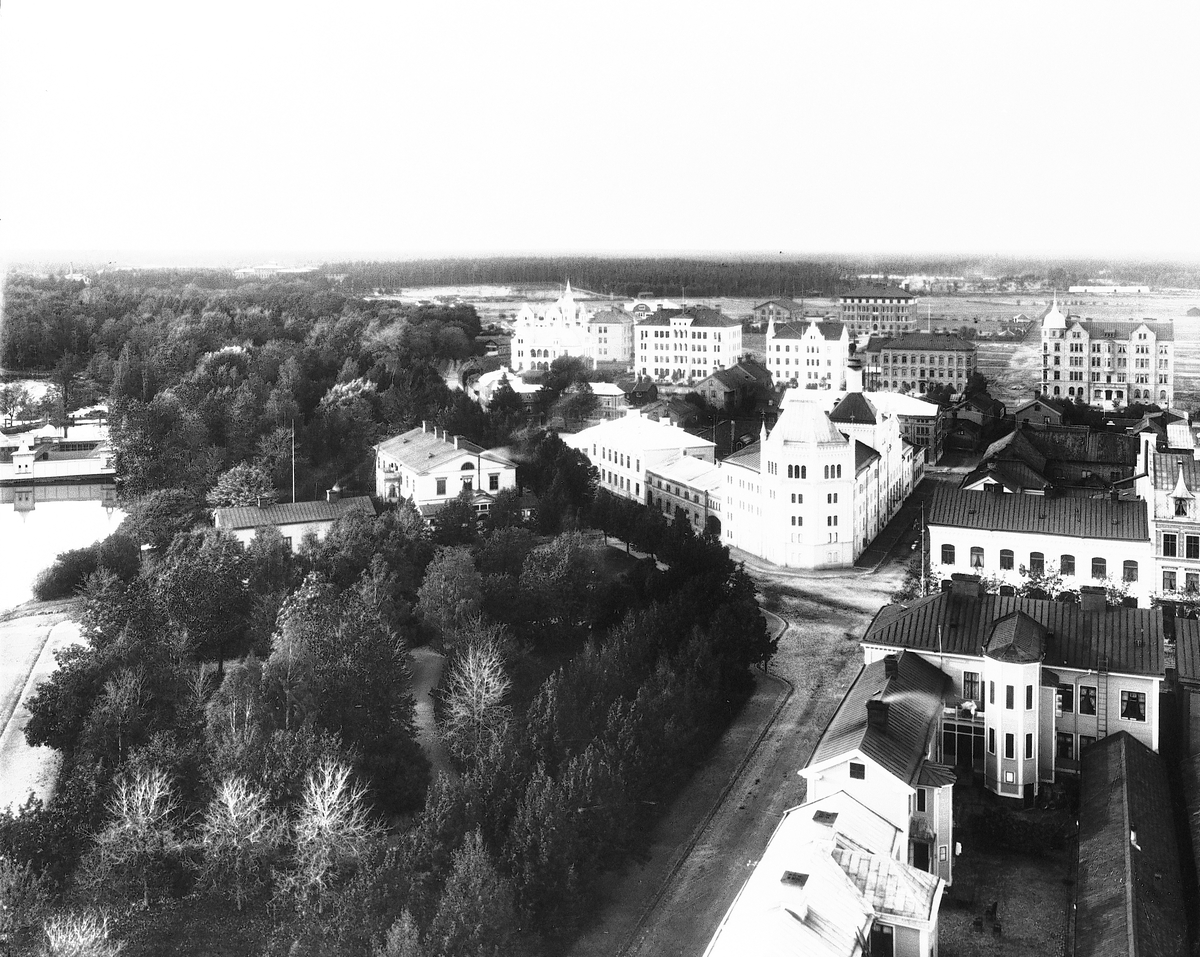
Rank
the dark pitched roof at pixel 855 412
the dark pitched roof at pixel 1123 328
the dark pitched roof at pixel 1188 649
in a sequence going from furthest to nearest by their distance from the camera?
the dark pitched roof at pixel 1123 328
the dark pitched roof at pixel 855 412
the dark pitched roof at pixel 1188 649

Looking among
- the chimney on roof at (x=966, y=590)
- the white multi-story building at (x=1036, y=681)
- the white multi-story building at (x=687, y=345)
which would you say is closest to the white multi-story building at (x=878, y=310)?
the white multi-story building at (x=687, y=345)

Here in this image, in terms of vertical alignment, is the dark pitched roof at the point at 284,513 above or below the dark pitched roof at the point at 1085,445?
below

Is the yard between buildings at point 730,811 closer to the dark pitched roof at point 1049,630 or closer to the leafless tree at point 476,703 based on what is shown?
the dark pitched roof at point 1049,630

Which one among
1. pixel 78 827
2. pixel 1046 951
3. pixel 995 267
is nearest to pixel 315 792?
pixel 78 827

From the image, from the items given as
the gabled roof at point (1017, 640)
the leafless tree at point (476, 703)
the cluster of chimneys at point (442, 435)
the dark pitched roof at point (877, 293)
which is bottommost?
the leafless tree at point (476, 703)

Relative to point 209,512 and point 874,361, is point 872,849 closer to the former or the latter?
point 209,512
